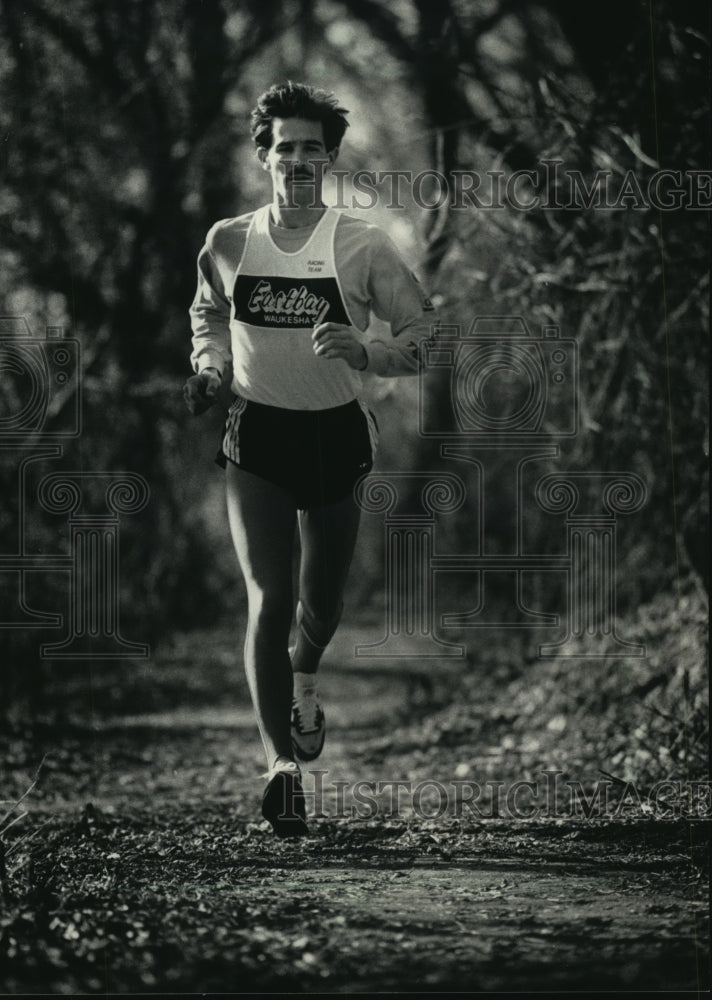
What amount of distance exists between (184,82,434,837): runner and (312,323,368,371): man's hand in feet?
0.35

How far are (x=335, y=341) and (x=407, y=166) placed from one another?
159 inches

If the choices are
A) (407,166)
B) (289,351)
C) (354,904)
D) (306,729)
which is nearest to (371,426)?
(289,351)

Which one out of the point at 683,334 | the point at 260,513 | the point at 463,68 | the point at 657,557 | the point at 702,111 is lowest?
the point at 657,557

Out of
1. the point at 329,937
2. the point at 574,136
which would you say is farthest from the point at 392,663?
the point at 329,937

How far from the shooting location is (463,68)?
7.02m

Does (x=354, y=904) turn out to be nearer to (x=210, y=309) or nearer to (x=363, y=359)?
(x=363, y=359)

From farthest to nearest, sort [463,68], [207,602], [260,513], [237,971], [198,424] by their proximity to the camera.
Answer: [207,602], [198,424], [463,68], [260,513], [237,971]

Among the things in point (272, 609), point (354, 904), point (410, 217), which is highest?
point (410, 217)

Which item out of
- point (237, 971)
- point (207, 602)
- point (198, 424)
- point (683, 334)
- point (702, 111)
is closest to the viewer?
point (237, 971)

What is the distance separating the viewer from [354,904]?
→ 12.4 ft

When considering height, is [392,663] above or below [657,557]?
below

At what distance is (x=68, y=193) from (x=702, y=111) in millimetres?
4069

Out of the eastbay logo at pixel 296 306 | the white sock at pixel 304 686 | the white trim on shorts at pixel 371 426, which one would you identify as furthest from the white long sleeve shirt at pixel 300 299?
the white sock at pixel 304 686

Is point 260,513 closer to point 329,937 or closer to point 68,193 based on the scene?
point 329,937
